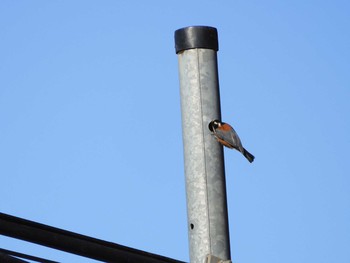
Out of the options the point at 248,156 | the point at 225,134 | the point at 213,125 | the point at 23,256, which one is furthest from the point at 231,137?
the point at 23,256

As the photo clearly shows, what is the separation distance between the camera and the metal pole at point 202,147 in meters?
4.26

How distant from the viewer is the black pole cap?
4531mm

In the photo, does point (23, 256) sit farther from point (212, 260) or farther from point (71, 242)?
point (212, 260)

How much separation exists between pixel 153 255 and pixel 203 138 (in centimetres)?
61

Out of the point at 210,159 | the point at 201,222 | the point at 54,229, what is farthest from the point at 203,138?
the point at 54,229

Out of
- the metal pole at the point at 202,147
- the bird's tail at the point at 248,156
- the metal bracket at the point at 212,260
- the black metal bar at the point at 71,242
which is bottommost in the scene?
the black metal bar at the point at 71,242

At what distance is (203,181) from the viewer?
430 centimetres

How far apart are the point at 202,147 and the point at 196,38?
561 millimetres

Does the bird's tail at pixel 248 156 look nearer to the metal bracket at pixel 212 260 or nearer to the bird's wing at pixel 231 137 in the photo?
the bird's wing at pixel 231 137

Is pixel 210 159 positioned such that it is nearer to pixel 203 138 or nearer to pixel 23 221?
pixel 203 138

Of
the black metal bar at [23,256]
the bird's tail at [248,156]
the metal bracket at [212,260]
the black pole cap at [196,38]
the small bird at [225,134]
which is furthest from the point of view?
the bird's tail at [248,156]

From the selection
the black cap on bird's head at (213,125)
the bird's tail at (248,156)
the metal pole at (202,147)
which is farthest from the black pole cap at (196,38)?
the bird's tail at (248,156)

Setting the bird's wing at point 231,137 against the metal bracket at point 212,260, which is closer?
the metal bracket at point 212,260

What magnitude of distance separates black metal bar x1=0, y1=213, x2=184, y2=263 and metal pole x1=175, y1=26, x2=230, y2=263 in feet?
0.84
